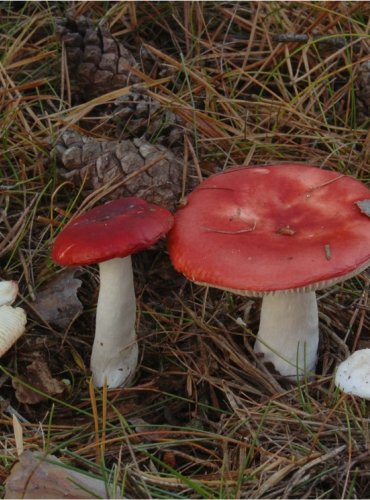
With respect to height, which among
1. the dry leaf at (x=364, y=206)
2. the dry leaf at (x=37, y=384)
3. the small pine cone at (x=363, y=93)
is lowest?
the dry leaf at (x=37, y=384)

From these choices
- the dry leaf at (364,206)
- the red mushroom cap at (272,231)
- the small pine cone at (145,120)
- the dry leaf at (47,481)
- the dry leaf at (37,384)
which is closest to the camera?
the dry leaf at (47,481)

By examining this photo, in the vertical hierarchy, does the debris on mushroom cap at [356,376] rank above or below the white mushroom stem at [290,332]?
above

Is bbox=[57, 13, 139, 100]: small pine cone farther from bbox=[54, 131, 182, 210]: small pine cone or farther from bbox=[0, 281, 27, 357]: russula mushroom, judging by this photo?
bbox=[0, 281, 27, 357]: russula mushroom

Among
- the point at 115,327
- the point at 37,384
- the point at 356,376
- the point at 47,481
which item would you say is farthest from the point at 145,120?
the point at 47,481

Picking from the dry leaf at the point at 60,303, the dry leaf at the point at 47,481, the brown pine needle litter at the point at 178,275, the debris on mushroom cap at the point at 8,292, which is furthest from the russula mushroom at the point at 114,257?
the dry leaf at the point at 47,481

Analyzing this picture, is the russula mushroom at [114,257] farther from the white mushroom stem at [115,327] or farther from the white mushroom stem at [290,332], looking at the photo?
the white mushroom stem at [290,332]

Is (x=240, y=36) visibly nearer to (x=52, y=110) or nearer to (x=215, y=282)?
(x=52, y=110)

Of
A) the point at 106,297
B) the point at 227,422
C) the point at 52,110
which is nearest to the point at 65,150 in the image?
the point at 52,110
